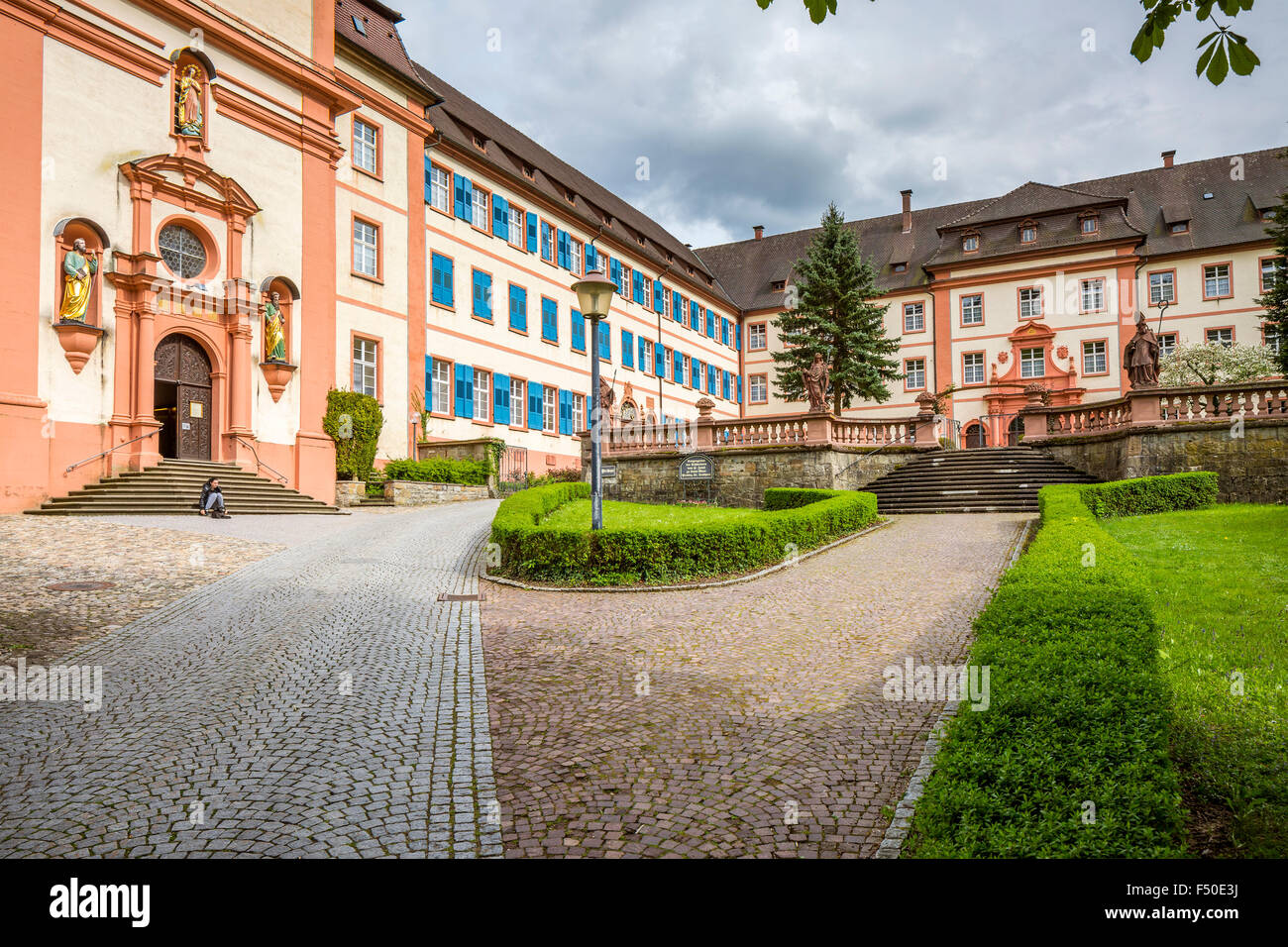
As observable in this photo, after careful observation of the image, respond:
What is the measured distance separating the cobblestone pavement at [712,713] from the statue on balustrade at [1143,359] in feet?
42.2

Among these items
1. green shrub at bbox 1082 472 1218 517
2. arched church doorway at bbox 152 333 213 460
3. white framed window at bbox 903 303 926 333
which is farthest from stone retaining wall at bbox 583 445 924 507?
white framed window at bbox 903 303 926 333

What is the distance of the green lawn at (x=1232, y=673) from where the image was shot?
A: 3688 millimetres

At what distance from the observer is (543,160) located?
39.1 metres

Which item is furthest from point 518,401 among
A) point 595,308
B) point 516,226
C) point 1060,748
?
point 1060,748

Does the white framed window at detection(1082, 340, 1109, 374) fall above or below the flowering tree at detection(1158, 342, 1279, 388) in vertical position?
above

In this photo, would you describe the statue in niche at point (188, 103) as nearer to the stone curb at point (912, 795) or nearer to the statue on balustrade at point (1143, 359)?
the stone curb at point (912, 795)

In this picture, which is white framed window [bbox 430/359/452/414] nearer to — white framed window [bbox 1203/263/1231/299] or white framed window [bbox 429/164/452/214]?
white framed window [bbox 429/164/452/214]

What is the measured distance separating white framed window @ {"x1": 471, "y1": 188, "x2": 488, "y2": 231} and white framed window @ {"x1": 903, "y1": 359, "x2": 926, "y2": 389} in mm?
25332

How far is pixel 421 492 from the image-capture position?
23.3 meters

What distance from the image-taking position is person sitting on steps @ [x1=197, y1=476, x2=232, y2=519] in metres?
17.4
